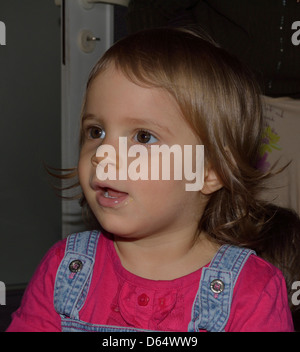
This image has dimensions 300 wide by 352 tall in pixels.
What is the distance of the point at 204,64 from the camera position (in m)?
0.83

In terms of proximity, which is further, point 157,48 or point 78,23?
point 78,23

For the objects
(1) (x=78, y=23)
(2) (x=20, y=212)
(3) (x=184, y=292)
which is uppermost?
(1) (x=78, y=23)

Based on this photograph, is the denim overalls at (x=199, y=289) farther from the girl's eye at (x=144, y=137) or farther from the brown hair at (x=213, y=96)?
the girl's eye at (x=144, y=137)

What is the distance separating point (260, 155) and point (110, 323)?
1.49ft

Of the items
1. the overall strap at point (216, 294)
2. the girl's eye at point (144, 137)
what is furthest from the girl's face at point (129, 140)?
the overall strap at point (216, 294)

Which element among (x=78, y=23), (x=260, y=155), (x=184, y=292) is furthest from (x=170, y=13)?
(x=184, y=292)

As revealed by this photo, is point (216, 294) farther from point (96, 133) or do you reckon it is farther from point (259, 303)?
point (96, 133)

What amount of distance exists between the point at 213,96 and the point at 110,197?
0.68 ft

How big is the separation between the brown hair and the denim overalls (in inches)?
3.2

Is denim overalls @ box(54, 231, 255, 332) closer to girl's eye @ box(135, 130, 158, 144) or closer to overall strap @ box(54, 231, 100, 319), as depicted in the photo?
overall strap @ box(54, 231, 100, 319)

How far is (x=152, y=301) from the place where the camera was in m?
0.82

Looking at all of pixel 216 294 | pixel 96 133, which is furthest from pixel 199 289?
pixel 96 133

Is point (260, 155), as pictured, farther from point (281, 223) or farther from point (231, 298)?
point (231, 298)

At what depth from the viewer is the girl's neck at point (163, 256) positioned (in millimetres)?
856
